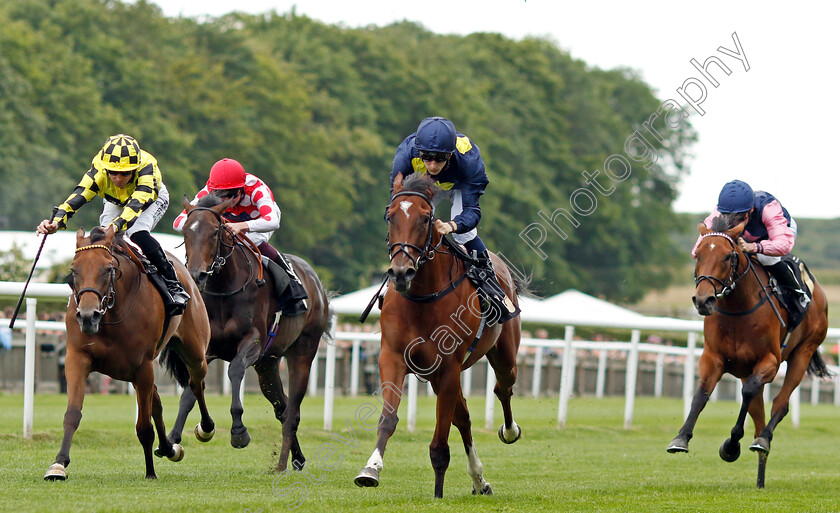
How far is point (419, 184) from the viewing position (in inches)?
265

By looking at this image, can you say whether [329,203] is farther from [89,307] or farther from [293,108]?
[89,307]

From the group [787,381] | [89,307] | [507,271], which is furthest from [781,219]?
[89,307]

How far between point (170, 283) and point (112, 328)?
24.8 inches

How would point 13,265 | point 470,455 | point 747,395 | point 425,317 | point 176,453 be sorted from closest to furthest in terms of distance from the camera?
point 425,317
point 470,455
point 176,453
point 747,395
point 13,265

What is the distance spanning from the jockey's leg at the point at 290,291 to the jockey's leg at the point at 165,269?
1.34 m

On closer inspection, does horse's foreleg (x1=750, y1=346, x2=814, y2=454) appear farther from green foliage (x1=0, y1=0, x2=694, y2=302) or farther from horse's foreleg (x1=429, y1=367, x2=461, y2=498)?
green foliage (x1=0, y1=0, x2=694, y2=302)

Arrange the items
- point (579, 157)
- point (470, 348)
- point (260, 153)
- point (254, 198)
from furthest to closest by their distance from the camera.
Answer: point (579, 157)
point (260, 153)
point (254, 198)
point (470, 348)

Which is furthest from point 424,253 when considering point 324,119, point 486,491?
point 324,119

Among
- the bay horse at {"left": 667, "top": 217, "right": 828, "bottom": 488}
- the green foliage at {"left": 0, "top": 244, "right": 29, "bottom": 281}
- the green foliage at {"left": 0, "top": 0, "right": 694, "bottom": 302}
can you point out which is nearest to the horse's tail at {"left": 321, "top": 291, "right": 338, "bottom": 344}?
the bay horse at {"left": 667, "top": 217, "right": 828, "bottom": 488}

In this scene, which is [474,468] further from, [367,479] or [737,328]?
[737,328]

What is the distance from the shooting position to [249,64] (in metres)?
38.0

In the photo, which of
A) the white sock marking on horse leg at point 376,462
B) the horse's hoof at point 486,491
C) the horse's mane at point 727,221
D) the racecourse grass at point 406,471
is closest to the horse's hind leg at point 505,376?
the racecourse grass at point 406,471

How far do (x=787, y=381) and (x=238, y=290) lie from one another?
411cm

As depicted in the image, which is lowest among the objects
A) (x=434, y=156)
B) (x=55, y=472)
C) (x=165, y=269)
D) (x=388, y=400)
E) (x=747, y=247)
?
(x=55, y=472)
